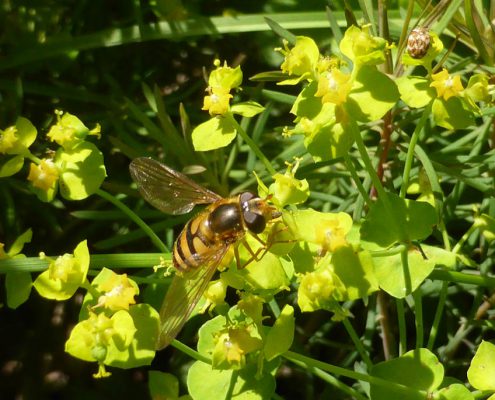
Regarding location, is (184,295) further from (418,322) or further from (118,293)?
(418,322)

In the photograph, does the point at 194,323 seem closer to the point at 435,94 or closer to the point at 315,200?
the point at 315,200

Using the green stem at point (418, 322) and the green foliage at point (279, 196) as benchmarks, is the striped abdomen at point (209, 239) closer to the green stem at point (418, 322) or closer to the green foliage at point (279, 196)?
the green foliage at point (279, 196)

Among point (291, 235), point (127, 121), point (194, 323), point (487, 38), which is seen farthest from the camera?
point (127, 121)

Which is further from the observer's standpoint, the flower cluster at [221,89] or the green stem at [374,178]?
the flower cluster at [221,89]

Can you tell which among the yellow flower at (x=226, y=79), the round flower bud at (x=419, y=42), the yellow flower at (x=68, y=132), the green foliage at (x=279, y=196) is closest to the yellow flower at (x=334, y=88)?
the green foliage at (x=279, y=196)

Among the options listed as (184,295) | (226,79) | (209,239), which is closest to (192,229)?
(209,239)

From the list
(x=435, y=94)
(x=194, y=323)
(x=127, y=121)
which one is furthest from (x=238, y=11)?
(x=435, y=94)

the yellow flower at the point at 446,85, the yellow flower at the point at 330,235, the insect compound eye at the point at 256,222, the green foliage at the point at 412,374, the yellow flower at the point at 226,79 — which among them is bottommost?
the green foliage at the point at 412,374

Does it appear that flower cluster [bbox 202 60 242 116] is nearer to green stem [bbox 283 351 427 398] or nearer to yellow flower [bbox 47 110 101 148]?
yellow flower [bbox 47 110 101 148]
